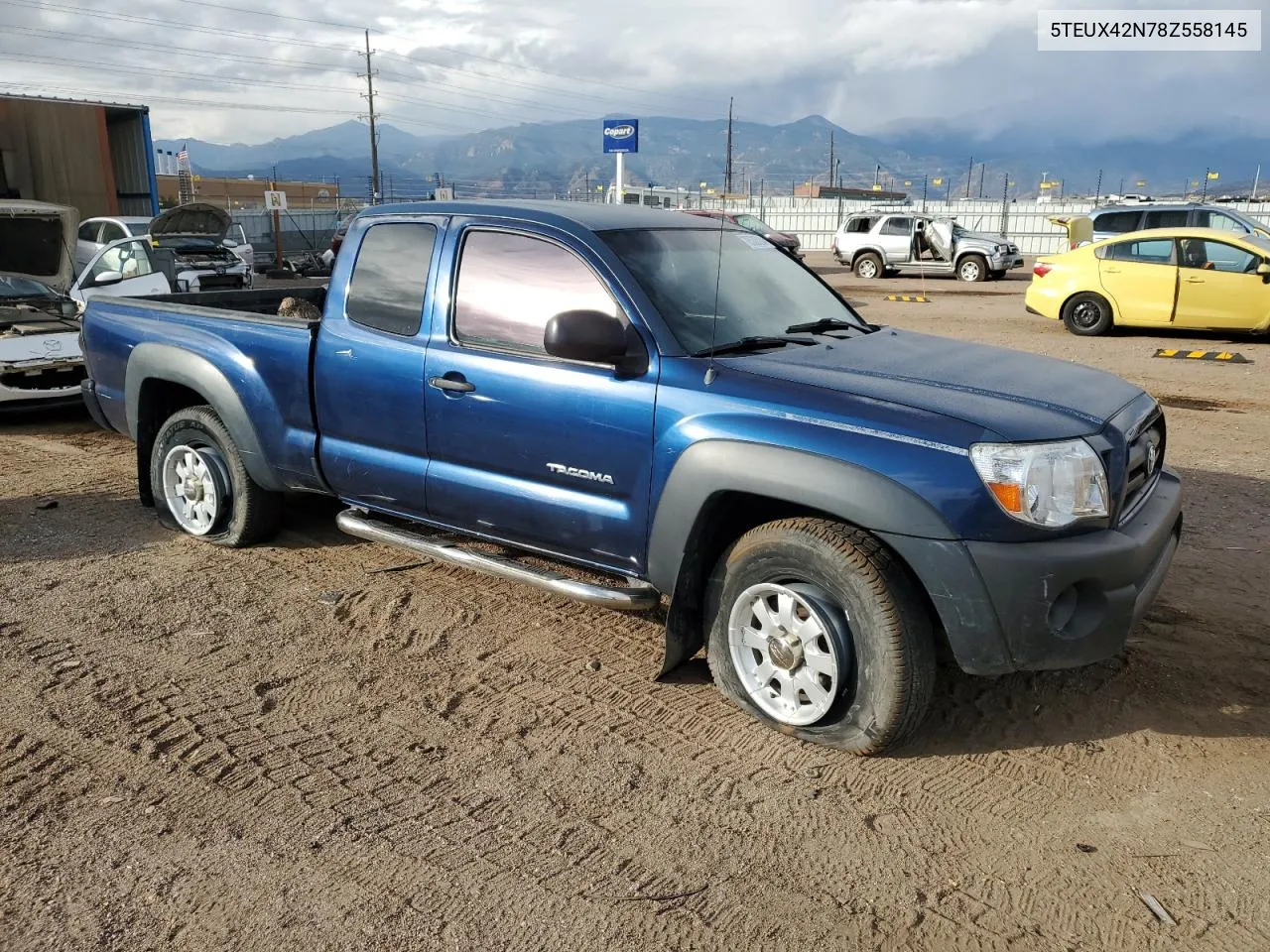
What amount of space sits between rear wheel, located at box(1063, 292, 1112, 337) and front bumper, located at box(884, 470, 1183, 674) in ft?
39.9

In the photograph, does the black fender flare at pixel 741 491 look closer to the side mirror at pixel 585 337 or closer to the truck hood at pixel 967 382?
the truck hood at pixel 967 382

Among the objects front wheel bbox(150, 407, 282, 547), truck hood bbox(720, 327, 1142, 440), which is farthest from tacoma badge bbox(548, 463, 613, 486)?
front wheel bbox(150, 407, 282, 547)

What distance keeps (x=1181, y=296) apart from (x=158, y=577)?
13120 mm

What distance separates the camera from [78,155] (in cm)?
2436

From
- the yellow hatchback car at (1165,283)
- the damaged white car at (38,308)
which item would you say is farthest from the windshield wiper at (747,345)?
the yellow hatchback car at (1165,283)

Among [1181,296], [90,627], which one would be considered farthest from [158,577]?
[1181,296]

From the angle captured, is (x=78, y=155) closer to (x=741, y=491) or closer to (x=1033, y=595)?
(x=741, y=491)

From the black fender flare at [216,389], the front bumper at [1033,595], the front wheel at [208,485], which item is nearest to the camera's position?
the front bumper at [1033,595]

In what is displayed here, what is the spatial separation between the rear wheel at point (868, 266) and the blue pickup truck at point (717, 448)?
922 inches

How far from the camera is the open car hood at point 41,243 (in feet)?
35.1

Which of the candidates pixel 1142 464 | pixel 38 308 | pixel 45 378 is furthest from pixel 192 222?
pixel 1142 464

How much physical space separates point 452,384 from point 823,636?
1855 millimetres

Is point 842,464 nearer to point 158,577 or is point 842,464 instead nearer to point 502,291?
point 502,291

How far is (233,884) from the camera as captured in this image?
9.17 ft
